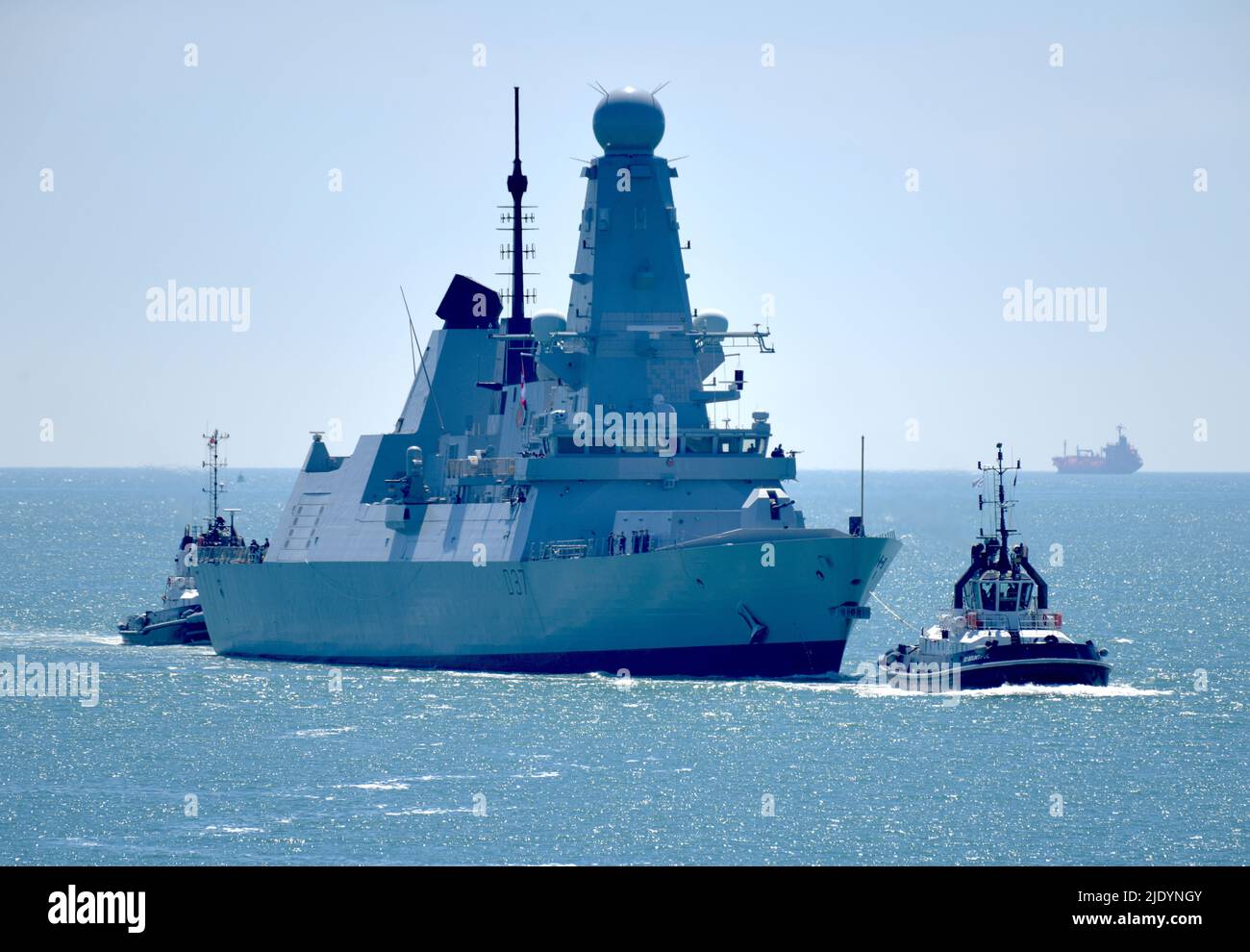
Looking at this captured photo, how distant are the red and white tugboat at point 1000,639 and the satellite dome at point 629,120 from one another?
13066 millimetres

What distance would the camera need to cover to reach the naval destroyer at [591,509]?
4909cm

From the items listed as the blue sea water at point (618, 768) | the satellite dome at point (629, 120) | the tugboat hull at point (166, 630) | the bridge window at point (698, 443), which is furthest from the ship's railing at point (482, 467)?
the tugboat hull at point (166, 630)

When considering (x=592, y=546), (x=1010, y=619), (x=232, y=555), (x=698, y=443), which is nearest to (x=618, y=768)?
(x=1010, y=619)

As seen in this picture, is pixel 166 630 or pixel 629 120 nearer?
pixel 629 120

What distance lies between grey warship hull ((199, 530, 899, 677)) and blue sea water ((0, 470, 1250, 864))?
94cm

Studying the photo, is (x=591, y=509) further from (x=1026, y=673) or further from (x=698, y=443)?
(x=1026, y=673)

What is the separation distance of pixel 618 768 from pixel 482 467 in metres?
18.9

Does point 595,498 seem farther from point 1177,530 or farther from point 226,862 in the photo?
point 1177,530

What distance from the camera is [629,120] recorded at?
176 feet

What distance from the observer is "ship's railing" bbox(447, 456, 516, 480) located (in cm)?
5453

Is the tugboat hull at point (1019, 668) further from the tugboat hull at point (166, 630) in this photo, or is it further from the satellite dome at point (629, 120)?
the tugboat hull at point (166, 630)

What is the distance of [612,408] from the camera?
5306 centimetres

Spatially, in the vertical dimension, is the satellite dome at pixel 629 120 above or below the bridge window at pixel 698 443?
above

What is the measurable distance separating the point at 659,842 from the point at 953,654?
1703 cm
